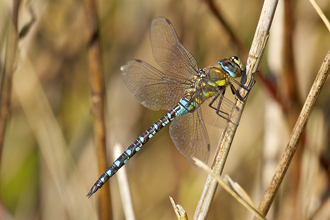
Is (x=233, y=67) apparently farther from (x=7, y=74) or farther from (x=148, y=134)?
(x=7, y=74)

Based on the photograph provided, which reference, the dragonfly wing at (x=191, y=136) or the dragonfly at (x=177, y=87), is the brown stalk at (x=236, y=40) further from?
the dragonfly wing at (x=191, y=136)

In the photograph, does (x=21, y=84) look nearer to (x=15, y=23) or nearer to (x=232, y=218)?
(x=15, y=23)

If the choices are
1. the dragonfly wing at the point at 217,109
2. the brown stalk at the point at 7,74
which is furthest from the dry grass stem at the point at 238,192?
the brown stalk at the point at 7,74

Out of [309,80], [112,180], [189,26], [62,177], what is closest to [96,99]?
[62,177]

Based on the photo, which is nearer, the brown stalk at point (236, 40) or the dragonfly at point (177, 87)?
the dragonfly at point (177, 87)

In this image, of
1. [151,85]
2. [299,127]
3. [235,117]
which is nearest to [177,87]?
[151,85]

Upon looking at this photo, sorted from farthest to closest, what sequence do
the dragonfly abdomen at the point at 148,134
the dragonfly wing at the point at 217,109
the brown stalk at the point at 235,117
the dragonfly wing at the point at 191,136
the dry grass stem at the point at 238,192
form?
the dragonfly abdomen at the point at 148,134
the dragonfly wing at the point at 191,136
the dragonfly wing at the point at 217,109
the brown stalk at the point at 235,117
the dry grass stem at the point at 238,192

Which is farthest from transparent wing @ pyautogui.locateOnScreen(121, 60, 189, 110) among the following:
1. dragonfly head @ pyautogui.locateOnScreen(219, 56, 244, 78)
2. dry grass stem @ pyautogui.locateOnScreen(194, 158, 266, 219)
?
dry grass stem @ pyautogui.locateOnScreen(194, 158, 266, 219)
